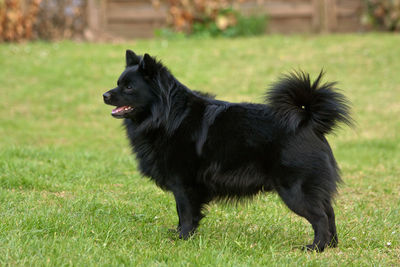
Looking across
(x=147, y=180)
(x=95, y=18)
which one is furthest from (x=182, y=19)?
(x=147, y=180)

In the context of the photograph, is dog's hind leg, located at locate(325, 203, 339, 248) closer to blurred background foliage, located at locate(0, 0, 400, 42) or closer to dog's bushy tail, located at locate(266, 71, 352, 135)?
dog's bushy tail, located at locate(266, 71, 352, 135)

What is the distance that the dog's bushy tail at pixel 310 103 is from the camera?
157 inches

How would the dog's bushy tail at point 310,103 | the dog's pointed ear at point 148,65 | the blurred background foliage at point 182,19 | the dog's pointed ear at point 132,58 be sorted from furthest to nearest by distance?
the blurred background foliage at point 182,19
the dog's pointed ear at point 132,58
the dog's pointed ear at point 148,65
the dog's bushy tail at point 310,103

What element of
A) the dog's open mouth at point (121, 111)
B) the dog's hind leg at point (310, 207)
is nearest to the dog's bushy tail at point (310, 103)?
the dog's hind leg at point (310, 207)

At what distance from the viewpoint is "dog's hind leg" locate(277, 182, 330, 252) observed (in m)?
3.83

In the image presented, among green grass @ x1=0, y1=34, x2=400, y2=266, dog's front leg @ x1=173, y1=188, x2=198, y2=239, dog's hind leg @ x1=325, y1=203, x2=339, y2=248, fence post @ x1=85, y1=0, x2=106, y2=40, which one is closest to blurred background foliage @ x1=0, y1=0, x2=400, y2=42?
fence post @ x1=85, y1=0, x2=106, y2=40

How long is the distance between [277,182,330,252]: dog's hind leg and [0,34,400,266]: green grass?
0.15 meters

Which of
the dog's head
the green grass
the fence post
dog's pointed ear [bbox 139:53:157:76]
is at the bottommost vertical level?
the green grass

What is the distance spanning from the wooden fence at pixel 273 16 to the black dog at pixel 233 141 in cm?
1198

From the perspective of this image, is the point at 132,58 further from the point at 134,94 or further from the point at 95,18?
the point at 95,18

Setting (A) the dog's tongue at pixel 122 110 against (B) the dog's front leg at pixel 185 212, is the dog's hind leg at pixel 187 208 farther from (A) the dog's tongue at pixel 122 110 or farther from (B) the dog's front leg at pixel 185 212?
(A) the dog's tongue at pixel 122 110

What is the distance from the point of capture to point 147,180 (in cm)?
616

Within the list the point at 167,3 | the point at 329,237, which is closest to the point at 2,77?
the point at 167,3

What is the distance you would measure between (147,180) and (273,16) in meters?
11.1
